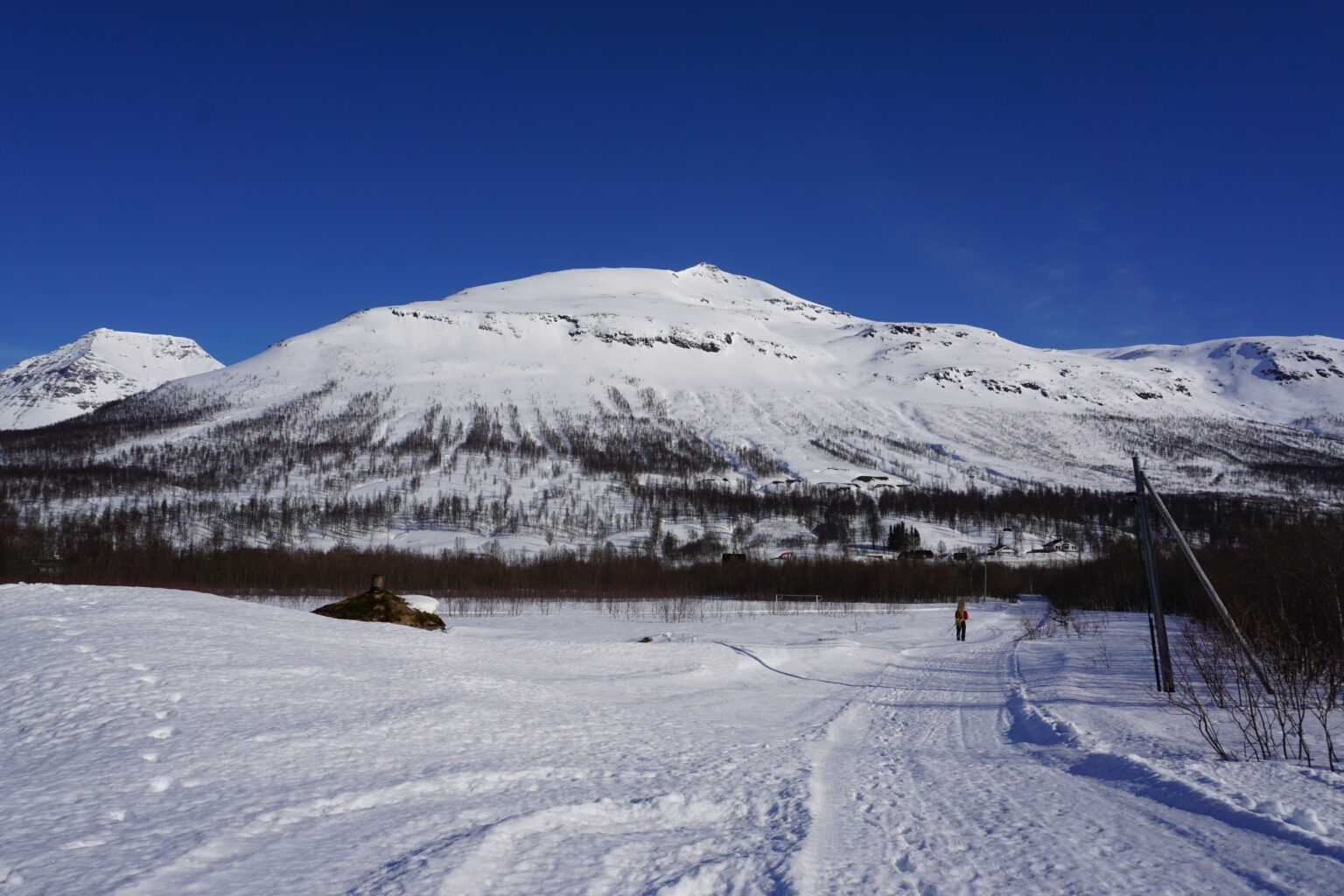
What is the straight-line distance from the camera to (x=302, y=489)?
420ft

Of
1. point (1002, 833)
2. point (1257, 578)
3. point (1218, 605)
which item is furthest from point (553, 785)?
point (1257, 578)

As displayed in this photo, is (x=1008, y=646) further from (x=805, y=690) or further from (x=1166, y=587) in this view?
(x=1166, y=587)

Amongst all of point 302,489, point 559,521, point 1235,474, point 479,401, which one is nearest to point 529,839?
point 559,521

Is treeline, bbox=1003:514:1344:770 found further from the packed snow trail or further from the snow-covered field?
the packed snow trail

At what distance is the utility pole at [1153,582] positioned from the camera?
15789 millimetres

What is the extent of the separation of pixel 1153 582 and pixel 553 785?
14.9 m

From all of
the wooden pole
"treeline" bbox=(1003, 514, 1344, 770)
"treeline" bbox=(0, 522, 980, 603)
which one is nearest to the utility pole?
"treeline" bbox=(1003, 514, 1344, 770)

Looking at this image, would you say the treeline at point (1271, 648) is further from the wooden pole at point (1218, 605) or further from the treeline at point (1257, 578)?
the wooden pole at point (1218, 605)

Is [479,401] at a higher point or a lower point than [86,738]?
higher

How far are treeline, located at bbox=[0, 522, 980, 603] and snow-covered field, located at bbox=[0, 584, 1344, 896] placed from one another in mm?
55227

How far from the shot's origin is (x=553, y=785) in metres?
8.62

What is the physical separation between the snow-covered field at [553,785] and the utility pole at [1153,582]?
962 mm

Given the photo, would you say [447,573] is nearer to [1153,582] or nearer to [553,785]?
[1153,582]

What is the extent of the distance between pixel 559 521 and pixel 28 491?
80.2 metres
